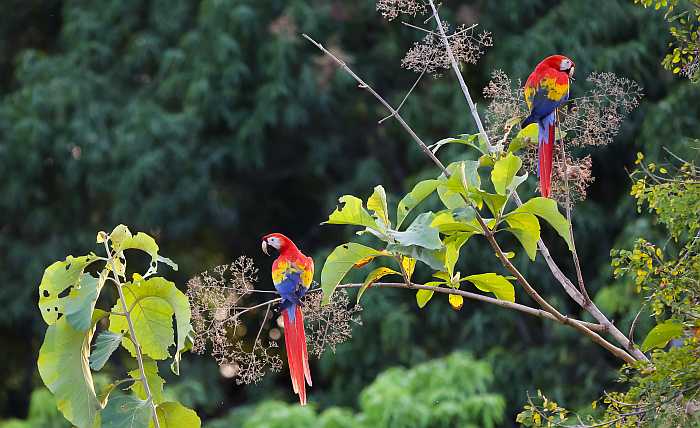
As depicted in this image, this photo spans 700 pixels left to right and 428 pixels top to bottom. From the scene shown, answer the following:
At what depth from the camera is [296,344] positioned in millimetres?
1594

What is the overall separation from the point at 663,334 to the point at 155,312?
0.67 meters

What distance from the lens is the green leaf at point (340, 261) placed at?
50.2 inches

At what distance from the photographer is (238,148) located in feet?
16.8

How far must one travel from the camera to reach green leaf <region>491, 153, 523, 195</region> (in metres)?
1.26

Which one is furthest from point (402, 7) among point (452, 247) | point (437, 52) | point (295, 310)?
point (295, 310)

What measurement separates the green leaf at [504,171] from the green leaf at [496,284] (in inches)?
4.8

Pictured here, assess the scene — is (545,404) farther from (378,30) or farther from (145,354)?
(378,30)

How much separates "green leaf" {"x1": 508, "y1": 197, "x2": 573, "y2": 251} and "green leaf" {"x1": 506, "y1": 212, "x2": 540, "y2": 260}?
0.02 metres

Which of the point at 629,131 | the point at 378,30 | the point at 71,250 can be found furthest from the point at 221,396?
the point at 629,131

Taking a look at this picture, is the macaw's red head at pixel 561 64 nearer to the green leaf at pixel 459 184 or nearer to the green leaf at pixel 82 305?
the green leaf at pixel 459 184

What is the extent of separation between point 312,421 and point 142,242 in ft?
9.34

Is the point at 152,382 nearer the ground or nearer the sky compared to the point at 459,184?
nearer the ground

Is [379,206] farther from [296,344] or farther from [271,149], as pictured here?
[271,149]

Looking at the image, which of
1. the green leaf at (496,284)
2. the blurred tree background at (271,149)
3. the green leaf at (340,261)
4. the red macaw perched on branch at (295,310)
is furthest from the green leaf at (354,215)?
the blurred tree background at (271,149)
